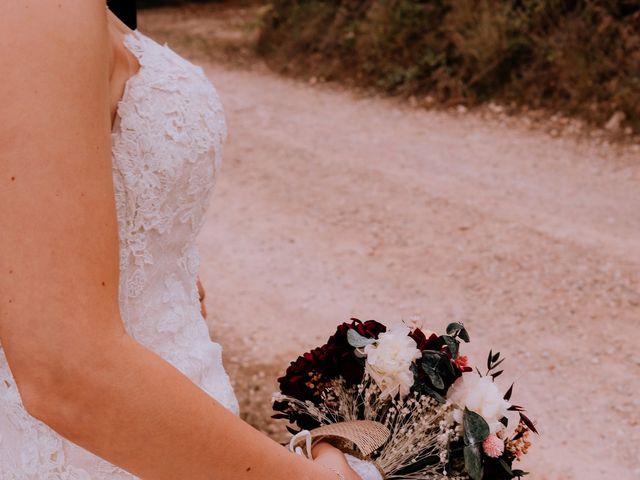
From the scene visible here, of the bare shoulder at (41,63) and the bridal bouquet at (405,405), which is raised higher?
the bare shoulder at (41,63)

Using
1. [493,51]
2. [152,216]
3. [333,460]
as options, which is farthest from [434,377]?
[493,51]

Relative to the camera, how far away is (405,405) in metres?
1.43

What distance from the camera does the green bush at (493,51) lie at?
7.25 metres

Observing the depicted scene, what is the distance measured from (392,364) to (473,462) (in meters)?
0.21

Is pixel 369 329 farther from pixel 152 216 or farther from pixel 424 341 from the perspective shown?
pixel 152 216

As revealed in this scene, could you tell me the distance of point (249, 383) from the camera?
411 cm

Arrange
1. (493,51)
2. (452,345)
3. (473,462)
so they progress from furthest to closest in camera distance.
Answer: (493,51), (452,345), (473,462)

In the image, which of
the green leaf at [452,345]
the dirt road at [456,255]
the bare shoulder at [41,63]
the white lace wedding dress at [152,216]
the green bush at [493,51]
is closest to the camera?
the bare shoulder at [41,63]

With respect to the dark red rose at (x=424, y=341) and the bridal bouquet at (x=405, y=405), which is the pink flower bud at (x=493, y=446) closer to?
the bridal bouquet at (x=405, y=405)

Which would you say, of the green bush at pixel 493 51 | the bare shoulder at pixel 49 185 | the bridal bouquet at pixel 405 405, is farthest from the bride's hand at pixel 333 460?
the green bush at pixel 493 51

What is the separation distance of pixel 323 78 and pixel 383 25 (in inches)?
36.9

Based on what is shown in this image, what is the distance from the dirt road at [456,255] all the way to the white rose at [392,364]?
92.0 inches

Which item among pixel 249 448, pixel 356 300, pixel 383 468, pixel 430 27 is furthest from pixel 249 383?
pixel 430 27

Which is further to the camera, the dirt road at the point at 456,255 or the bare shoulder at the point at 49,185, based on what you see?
the dirt road at the point at 456,255
